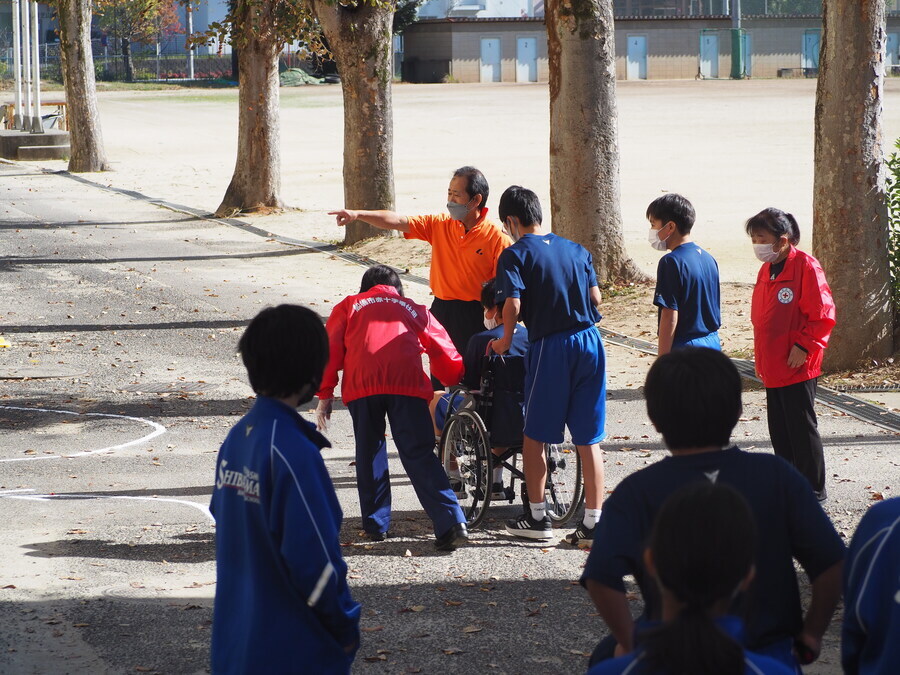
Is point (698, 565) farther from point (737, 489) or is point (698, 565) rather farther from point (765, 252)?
point (765, 252)

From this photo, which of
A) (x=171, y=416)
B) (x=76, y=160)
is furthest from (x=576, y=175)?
(x=76, y=160)

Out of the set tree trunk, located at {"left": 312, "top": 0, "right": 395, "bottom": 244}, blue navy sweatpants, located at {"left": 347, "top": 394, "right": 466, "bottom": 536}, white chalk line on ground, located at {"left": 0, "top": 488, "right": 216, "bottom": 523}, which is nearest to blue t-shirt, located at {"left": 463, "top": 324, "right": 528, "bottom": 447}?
blue navy sweatpants, located at {"left": 347, "top": 394, "right": 466, "bottom": 536}

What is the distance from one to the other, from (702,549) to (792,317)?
16.3 ft

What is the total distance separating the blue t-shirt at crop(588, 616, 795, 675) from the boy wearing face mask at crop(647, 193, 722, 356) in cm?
414

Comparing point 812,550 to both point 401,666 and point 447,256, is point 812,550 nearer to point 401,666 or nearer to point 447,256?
point 401,666

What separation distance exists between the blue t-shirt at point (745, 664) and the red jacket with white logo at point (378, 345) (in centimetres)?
411

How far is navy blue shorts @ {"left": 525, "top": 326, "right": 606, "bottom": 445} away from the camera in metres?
6.56

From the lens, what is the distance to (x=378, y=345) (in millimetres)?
6684

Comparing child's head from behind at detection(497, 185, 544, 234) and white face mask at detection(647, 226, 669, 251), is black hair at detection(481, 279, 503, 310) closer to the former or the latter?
child's head from behind at detection(497, 185, 544, 234)

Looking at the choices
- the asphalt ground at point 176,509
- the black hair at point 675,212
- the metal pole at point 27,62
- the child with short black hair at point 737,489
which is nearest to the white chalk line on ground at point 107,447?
the asphalt ground at point 176,509

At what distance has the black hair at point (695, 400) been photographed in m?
2.97

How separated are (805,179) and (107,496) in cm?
2288

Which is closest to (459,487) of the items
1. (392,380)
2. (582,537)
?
(582,537)

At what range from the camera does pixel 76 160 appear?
121 feet
